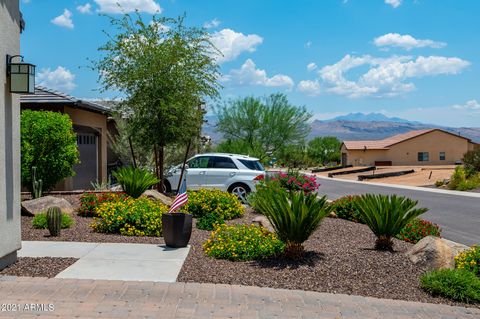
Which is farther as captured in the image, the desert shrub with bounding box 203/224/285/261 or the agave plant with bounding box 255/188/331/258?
the desert shrub with bounding box 203/224/285/261

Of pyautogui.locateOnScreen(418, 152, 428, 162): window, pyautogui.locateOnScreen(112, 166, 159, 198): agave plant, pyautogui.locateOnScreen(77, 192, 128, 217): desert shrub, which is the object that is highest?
pyautogui.locateOnScreen(418, 152, 428, 162): window

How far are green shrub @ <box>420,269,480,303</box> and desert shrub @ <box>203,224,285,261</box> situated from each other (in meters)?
2.19

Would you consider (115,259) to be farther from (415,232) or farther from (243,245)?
(415,232)

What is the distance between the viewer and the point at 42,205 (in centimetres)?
1192

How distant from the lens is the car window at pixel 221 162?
18.5 m

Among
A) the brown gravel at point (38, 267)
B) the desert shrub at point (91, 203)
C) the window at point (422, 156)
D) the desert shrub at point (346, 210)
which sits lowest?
the brown gravel at point (38, 267)

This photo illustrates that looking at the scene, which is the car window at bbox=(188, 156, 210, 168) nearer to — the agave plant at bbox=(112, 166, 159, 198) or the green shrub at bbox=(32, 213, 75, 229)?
the agave plant at bbox=(112, 166, 159, 198)

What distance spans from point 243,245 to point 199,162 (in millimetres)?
10994

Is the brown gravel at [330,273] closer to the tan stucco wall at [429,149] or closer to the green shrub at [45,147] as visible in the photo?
the green shrub at [45,147]

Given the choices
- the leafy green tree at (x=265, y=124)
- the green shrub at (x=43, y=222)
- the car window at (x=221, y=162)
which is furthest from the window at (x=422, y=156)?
the green shrub at (x=43, y=222)

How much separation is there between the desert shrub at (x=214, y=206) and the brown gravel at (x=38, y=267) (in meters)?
5.14

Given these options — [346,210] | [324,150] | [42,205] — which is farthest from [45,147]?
[324,150]

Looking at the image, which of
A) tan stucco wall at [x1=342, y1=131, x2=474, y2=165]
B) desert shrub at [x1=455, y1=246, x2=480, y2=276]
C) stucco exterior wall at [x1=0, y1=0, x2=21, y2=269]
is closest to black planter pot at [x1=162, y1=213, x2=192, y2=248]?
stucco exterior wall at [x1=0, y1=0, x2=21, y2=269]

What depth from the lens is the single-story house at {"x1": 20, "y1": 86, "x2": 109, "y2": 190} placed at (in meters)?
17.3
